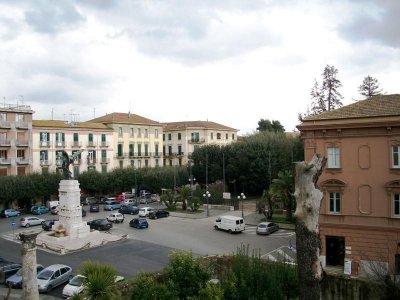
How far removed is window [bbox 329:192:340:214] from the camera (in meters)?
25.6

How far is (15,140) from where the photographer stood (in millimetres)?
51562

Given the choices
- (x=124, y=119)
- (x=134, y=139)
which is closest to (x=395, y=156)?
(x=134, y=139)

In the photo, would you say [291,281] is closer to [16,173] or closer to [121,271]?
[121,271]

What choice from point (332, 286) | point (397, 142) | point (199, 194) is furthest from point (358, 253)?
point (199, 194)

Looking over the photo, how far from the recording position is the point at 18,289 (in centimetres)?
2202

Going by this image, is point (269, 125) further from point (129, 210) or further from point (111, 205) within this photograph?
point (129, 210)

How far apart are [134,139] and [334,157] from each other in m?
47.1

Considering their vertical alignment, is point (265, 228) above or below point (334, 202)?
below

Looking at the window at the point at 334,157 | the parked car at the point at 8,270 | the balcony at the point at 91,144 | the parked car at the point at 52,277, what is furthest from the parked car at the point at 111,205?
the window at the point at 334,157

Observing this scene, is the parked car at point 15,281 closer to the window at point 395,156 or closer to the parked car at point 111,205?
the window at point 395,156

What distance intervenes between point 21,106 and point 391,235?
45.4m

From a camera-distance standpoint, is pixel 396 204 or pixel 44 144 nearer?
pixel 396 204

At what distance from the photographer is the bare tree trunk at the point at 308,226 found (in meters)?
10.4

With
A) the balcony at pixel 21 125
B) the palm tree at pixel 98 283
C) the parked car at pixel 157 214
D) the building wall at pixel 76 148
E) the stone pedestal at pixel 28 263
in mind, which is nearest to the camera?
the palm tree at pixel 98 283
